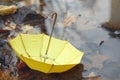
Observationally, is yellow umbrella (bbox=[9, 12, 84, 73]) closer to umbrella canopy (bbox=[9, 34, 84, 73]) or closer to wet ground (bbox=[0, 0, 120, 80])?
umbrella canopy (bbox=[9, 34, 84, 73])

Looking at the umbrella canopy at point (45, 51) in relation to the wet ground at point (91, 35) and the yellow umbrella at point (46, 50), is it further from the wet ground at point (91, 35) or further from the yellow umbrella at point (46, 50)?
the wet ground at point (91, 35)

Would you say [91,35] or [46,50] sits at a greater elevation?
[46,50]

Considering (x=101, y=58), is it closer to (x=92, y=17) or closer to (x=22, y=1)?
(x=92, y=17)

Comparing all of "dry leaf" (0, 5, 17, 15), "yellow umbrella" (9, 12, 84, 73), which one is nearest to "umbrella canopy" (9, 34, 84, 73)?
"yellow umbrella" (9, 12, 84, 73)

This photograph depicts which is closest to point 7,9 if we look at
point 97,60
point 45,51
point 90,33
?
point 90,33

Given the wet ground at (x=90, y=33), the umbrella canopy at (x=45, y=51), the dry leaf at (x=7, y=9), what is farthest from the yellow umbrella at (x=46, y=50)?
the dry leaf at (x=7, y=9)

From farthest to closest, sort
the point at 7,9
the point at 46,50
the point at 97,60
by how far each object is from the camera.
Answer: the point at 7,9 < the point at 97,60 < the point at 46,50

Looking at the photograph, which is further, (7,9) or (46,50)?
(7,9)

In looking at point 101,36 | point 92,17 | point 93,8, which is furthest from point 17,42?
point 93,8

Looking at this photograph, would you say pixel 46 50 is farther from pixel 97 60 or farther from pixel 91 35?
pixel 91 35
